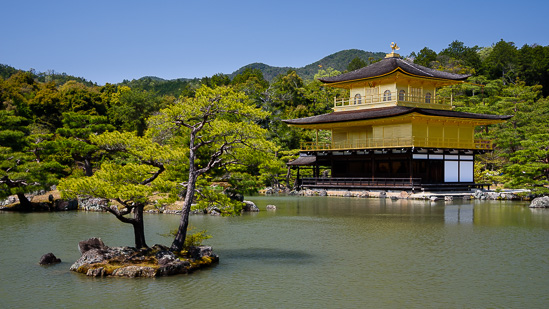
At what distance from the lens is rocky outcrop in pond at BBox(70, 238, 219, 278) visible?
12.2 m

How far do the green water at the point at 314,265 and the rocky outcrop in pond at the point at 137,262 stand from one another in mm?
284

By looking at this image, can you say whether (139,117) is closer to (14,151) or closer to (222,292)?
(14,151)

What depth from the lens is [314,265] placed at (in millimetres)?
13586

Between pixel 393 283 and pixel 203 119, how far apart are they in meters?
6.30

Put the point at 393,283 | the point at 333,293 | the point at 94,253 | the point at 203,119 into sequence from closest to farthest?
the point at 333,293, the point at 393,283, the point at 94,253, the point at 203,119

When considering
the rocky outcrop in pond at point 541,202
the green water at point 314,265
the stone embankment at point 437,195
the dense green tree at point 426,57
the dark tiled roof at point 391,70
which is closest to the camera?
the green water at point 314,265

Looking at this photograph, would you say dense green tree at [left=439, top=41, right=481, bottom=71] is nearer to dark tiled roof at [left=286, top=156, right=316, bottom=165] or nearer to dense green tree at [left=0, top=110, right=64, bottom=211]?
dark tiled roof at [left=286, top=156, right=316, bottom=165]

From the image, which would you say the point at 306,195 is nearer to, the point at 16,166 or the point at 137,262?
the point at 16,166

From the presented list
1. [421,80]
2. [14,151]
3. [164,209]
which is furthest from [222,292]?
[421,80]

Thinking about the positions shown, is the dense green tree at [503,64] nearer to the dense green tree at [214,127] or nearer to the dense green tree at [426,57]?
the dense green tree at [426,57]

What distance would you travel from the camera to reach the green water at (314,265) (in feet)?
34.8

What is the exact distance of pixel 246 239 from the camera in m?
17.9

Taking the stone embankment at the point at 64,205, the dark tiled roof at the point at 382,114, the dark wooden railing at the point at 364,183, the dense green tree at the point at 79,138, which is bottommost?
the stone embankment at the point at 64,205

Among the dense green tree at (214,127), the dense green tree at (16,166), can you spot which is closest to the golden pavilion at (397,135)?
the dense green tree at (16,166)
